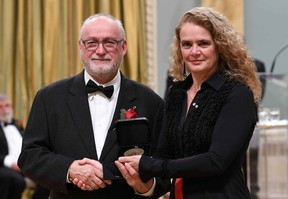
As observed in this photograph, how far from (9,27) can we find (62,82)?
3753 mm

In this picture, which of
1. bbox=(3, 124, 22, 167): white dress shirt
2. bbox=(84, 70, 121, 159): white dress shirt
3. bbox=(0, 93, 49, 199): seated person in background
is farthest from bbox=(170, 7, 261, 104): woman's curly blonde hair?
bbox=(3, 124, 22, 167): white dress shirt

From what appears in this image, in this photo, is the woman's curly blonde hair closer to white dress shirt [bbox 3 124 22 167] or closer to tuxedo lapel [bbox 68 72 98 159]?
tuxedo lapel [bbox 68 72 98 159]

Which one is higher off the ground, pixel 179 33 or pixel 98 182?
pixel 179 33

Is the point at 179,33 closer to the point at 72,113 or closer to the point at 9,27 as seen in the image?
the point at 72,113

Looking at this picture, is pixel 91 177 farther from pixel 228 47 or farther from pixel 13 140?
pixel 13 140

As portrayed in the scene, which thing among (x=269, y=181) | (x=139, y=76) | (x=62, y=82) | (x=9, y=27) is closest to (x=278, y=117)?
(x=269, y=181)

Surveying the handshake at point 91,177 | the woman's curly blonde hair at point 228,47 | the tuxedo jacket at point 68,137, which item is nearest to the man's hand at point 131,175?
the handshake at point 91,177

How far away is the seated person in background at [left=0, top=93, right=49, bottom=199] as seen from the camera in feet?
18.7

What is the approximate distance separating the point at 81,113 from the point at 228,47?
77 cm

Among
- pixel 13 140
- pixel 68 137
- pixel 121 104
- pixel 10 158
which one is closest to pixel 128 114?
pixel 121 104

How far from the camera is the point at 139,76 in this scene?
6777 millimetres

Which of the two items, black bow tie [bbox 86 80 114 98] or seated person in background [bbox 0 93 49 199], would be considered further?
seated person in background [bbox 0 93 49 199]

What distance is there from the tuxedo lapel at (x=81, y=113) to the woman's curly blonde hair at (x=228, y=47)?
2.00 ft

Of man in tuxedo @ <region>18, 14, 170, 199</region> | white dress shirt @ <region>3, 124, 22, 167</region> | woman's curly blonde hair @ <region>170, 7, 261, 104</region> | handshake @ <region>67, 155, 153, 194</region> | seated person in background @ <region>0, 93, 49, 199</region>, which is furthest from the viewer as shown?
white dress shirt @ <region>3, 124, 22, 167</region>
